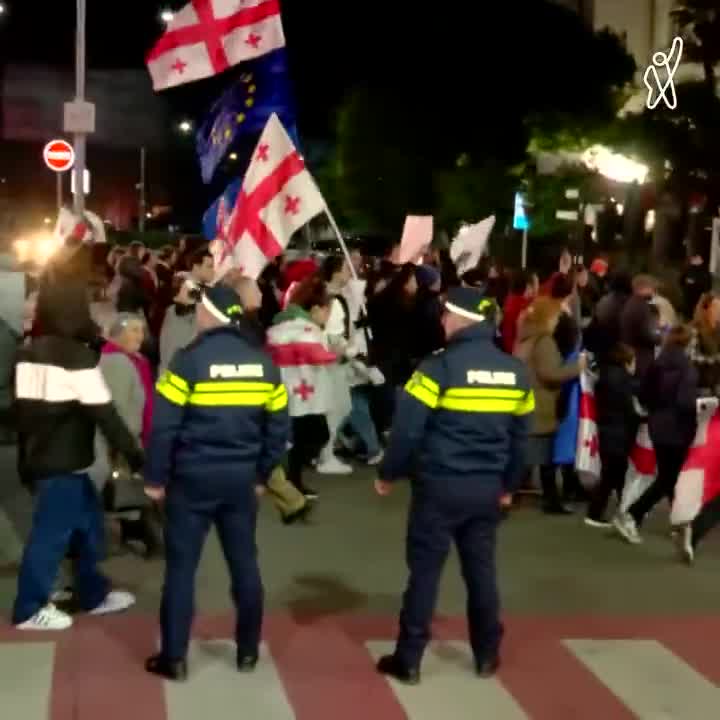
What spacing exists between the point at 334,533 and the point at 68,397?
3.39m

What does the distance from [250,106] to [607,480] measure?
500 cm

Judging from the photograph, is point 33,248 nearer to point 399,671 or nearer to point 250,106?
point 250,106

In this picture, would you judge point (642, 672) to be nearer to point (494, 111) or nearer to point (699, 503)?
point (699, 503)

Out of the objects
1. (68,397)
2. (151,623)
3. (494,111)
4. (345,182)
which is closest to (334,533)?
(151,623)

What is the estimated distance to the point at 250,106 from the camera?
44.3 ft

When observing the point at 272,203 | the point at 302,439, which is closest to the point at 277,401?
the point at 302,439

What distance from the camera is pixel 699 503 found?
32.3 ft

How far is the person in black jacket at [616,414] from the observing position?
10633 mm

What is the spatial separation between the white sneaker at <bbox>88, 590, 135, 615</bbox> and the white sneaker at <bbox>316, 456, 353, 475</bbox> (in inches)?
181

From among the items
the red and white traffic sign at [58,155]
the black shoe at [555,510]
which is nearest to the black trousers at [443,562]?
the black shoe at [555,510]

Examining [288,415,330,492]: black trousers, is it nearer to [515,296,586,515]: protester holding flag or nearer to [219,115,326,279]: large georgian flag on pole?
[219,115,326,279]: large georgian flag on pole

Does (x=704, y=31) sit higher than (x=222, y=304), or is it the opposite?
(x=704, y=31)
